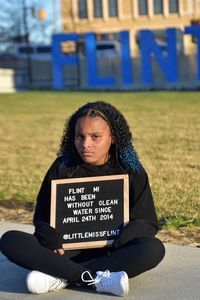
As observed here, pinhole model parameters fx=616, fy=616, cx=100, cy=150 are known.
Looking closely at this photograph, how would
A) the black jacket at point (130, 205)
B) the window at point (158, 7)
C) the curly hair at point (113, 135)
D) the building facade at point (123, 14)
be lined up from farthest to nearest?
the window at point (158, 7), the building facade at point (123, 14), the curly hair at point (113, 135), the black jacket at point (130, 205)

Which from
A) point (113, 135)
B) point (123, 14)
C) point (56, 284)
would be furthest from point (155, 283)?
point (123, 14)

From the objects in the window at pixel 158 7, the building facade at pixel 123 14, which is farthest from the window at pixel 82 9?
the window at pixel 158 7

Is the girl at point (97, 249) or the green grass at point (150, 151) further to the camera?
the green grass at point (150, 151)

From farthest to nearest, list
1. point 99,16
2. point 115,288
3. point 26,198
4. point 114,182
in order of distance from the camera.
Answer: point 99,16 < point 26,198 < point 114,182 < point 115,288

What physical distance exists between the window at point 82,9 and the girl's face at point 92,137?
2447 inches

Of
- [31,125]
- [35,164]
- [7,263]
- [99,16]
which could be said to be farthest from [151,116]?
[99,16]

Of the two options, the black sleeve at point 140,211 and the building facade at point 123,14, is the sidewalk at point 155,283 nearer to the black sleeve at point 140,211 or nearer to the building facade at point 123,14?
the black sleeve at point 140,211

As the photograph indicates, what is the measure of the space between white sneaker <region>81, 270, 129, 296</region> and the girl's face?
72 centimetres

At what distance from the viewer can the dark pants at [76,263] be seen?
354 cm

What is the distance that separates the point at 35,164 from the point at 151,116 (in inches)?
277

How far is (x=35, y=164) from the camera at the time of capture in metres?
8.84

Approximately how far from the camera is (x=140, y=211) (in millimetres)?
3807

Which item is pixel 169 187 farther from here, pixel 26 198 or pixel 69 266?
pixel 69 266

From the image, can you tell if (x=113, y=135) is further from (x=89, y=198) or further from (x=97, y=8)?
(x=97, y=8)
